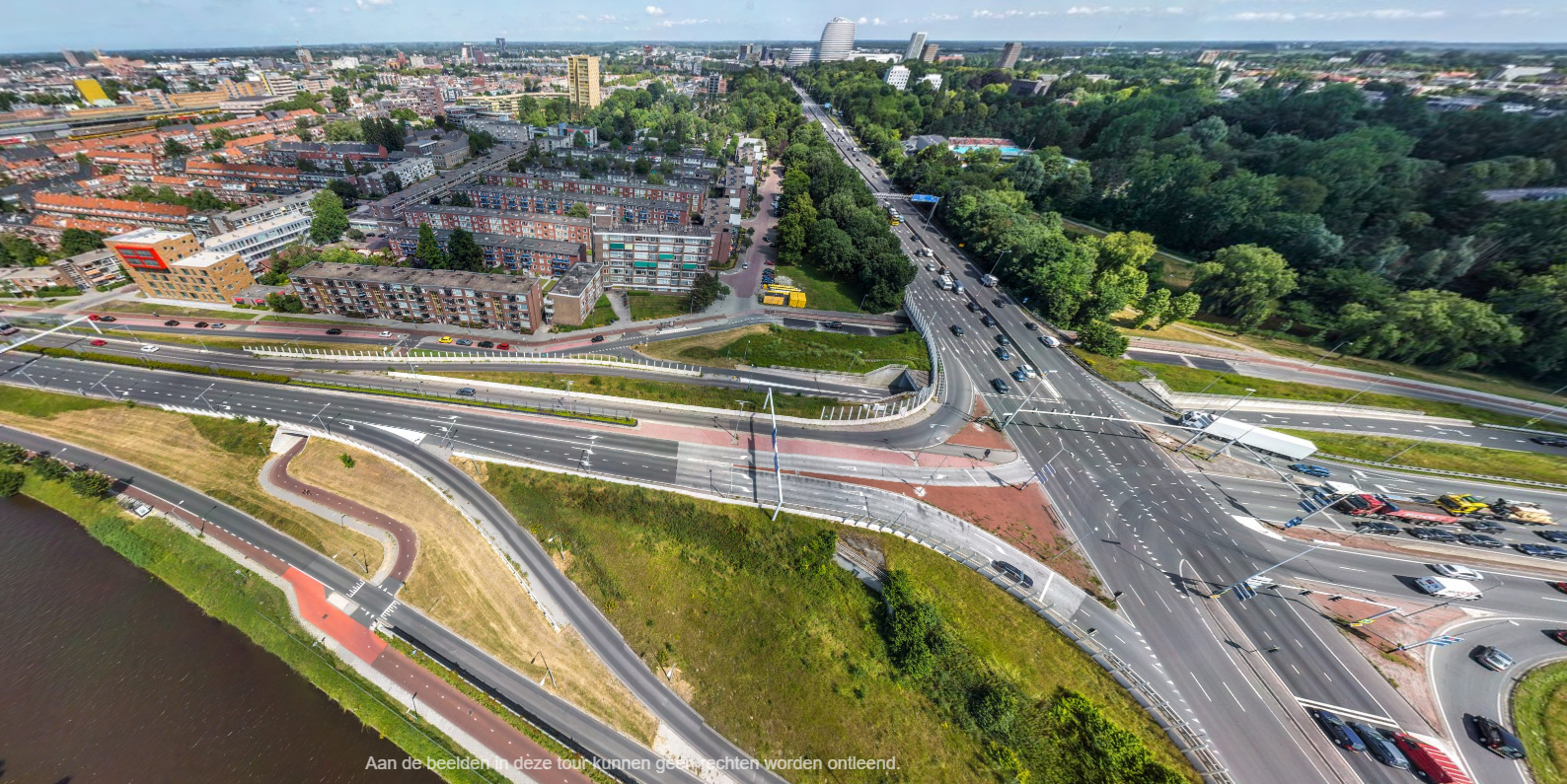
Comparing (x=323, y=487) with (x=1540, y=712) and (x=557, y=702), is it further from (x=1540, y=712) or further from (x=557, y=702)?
(x=1540, y=712)

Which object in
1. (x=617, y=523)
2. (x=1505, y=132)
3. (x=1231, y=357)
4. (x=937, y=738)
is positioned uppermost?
(x=1505, y=132)

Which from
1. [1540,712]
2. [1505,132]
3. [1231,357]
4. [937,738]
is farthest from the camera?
[1505,132]

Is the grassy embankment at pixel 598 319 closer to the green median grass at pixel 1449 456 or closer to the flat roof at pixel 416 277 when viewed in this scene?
the flat roof at pixel 416 277

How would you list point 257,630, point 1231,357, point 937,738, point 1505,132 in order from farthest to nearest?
point 1505,132 < point 1231,357 < point 257,630 < point 937,738

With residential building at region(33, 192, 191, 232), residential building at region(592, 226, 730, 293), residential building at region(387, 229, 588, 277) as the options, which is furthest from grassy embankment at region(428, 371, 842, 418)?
residential building at region(33, 192, 191, 232)

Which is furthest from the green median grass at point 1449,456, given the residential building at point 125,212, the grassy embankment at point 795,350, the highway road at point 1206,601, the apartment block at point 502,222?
the residential building at point 125,212

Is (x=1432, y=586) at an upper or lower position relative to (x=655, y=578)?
upper

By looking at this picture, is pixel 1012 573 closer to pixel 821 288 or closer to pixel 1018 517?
pixel 1018 517

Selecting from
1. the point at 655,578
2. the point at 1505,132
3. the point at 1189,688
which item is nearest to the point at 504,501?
the point at 655,578
